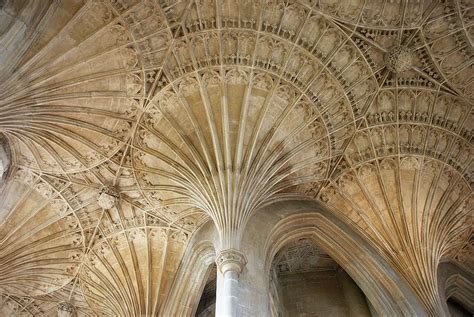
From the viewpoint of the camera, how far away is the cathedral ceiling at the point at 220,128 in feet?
40.9

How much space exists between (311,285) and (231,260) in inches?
Answer: 282

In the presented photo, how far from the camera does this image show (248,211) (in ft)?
41.4

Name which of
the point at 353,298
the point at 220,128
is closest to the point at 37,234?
the point at 220,128

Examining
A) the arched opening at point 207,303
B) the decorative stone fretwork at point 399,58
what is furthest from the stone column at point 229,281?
the decorative stone fretwork at point 399,58

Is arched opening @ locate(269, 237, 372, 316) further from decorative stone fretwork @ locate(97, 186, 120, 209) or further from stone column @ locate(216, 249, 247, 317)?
decorative stone fretwork @ locate(97, 186, 120, 209)

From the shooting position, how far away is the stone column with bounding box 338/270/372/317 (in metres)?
16.0

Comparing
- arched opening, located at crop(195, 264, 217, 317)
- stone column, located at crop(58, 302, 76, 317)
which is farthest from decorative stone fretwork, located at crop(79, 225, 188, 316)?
arched opening, located at crop(195, 264, 217, 317)

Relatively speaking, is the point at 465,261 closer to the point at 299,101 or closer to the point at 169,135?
the point at 299,101

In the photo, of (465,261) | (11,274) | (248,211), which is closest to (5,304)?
(11,274)

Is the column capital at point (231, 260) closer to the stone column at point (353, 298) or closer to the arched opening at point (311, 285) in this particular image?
Result: the arched opening at point (311, 285)

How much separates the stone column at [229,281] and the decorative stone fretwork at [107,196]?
4.96 meters

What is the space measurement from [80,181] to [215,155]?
4.36 m

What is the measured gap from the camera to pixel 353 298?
16484 mm

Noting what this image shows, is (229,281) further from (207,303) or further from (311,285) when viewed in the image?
(311,285)
